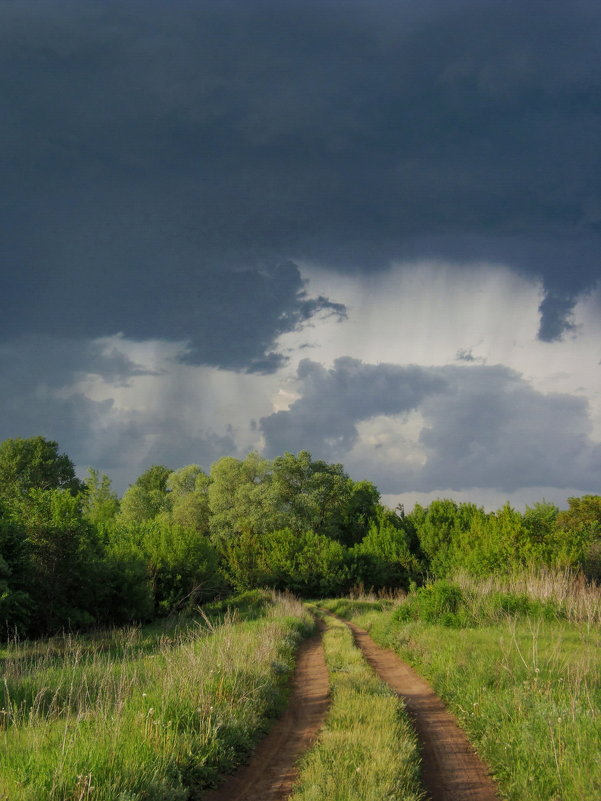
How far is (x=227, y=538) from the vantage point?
6144 cm

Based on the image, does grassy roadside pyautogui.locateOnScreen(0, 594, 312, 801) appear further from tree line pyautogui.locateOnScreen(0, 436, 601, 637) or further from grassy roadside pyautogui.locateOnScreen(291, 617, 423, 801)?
tree line pyautogui.locateOnScreen(0, 436, 601, 637)

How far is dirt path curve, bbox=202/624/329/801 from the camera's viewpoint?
705 centimetres

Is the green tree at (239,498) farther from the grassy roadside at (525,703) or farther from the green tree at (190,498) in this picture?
the grassy roadside at (525,703)

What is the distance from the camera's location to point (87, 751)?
6496 millimetres

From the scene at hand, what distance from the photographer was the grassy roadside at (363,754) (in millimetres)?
6359

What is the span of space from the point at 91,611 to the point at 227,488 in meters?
34.1

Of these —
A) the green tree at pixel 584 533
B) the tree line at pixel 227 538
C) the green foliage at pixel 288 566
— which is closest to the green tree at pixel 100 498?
the tree line at pixel 227 538

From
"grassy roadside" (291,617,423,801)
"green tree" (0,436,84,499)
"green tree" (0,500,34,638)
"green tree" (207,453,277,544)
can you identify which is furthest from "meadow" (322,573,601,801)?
"green tree" (0,436,84,499)

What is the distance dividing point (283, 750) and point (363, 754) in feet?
5.64

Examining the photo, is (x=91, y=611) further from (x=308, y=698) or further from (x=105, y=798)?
(x=105, y=798)

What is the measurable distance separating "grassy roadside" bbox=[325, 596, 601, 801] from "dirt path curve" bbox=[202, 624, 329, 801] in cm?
262

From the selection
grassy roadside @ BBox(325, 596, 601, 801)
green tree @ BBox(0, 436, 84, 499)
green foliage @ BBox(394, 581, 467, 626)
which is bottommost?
green foliage @ BBox(394, 581, 467, 626)

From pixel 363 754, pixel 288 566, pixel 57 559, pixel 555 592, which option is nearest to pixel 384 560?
pixel 288 566

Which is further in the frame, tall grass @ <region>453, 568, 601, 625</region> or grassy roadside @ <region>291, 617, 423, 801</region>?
tall grass @ <region>453, 568, 601, 625</region>
